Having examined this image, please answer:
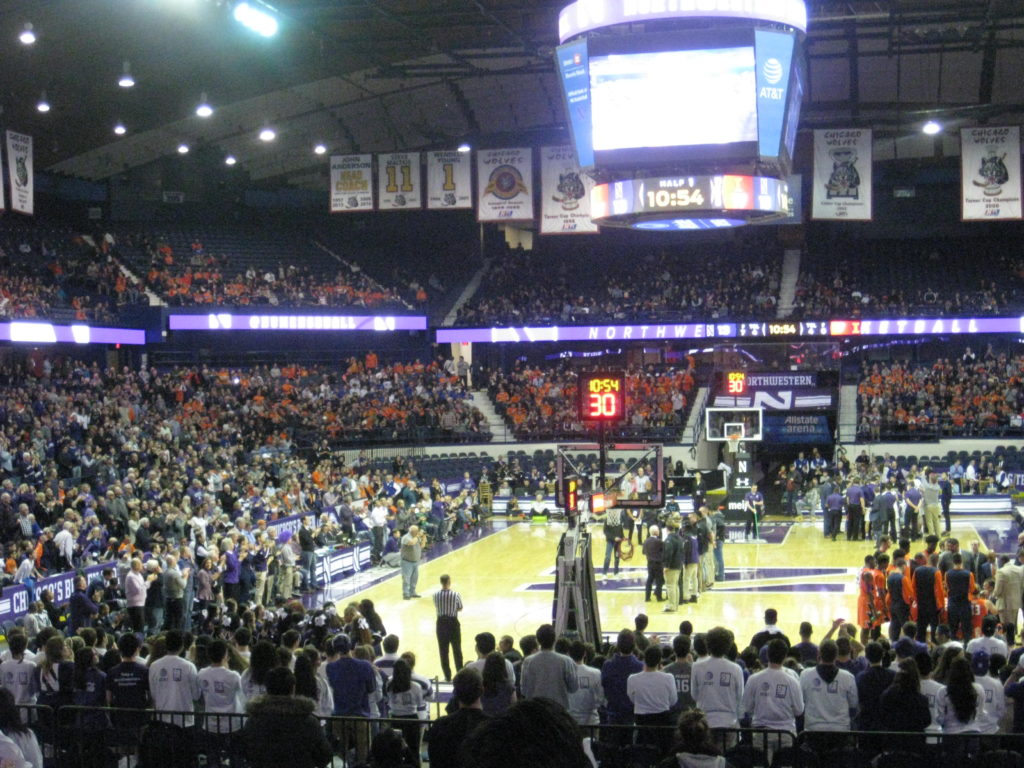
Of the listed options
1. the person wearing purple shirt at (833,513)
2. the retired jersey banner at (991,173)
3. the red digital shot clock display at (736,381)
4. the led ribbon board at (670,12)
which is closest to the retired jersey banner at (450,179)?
the red digital shot clock display at (736,381)

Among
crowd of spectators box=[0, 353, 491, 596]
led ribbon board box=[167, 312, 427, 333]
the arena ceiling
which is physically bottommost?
crowd of spectators box=[0, 353, 491, 596]

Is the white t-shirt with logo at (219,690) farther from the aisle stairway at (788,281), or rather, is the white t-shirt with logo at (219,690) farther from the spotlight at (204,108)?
the aisle stairway at (788,281)

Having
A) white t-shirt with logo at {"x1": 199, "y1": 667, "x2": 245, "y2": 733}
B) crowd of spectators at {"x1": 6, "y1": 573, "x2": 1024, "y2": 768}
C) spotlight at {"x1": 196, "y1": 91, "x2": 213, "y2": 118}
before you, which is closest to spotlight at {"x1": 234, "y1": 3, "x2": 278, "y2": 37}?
spotlight at {"x1": 196, "y1": 91, "x2": 213, "y2": 118}

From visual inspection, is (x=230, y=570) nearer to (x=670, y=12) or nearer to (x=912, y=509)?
(x=670, y=12)

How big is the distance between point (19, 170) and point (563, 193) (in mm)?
13771

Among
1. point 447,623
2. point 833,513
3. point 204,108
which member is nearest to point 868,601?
point 447,623

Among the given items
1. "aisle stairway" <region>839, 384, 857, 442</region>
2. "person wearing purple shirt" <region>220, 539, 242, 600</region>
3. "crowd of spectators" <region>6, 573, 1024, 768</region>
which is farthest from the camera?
"aisle stairway" <region>839, 384, 857, 442</region>

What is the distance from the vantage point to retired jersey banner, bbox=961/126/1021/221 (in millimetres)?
30312

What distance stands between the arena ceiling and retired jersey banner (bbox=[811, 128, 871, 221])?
308 cm

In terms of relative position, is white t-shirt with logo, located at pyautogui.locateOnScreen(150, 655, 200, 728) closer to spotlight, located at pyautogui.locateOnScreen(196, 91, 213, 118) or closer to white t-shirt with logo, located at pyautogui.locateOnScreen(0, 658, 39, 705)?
white t-shirt with logo, located at pyautogui.locateOnScreen(0, 658, 39, 705)

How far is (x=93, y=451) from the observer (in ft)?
92.4

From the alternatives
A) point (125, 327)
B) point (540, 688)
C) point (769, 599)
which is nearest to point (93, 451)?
point (125, 327)

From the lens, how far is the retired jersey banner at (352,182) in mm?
34375

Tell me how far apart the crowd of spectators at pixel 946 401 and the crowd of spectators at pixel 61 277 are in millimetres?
23795
